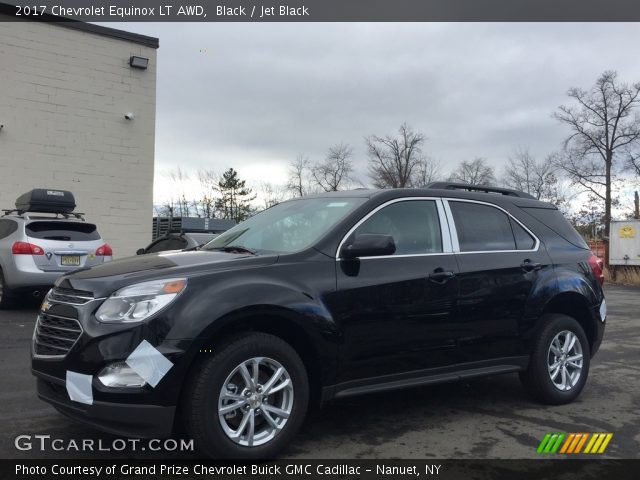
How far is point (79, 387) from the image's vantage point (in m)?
3.35

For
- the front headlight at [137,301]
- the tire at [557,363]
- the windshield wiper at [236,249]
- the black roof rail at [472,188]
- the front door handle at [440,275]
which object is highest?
the black roof rail at [472,188]

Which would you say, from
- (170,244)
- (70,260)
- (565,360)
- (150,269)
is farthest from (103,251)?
(565,360)

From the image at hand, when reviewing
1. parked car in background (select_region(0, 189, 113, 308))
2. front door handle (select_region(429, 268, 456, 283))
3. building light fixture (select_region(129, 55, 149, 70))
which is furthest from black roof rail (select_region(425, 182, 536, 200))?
building light fixture (select_region(129, 55, 149, 70))

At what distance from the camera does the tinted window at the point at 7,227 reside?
378 inches

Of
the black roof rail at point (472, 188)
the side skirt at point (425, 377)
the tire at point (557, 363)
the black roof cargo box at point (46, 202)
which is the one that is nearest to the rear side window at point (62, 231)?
Answer: the black roof cargo box at point (46, 202)

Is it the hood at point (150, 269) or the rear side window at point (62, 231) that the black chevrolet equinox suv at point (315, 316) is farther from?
the rear side window at point (62, 231)

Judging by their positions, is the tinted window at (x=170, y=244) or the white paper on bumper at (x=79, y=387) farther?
the tinted window at (x=170, y=244)

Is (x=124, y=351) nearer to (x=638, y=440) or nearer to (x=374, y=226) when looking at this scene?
(x=374, y=226)

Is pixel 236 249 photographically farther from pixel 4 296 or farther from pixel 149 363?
pixel 4 296

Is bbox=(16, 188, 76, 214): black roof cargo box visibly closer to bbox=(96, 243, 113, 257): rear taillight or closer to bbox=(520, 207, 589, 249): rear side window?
bbox=(96, 243, 113, 257): rear taillight

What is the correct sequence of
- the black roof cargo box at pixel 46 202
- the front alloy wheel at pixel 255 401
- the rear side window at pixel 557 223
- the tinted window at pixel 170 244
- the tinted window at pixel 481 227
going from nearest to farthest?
the front alloy wheel at pixel 255 401
the tinted window at pixel 481 227
the rear side window at pixel 557 223
the tinted window at pixel 170 244
the black roof cargo box at pixel 46 202

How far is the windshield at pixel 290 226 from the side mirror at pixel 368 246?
11.2 inches

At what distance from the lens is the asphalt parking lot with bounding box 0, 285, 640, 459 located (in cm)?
391

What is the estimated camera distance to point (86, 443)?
3.87m
